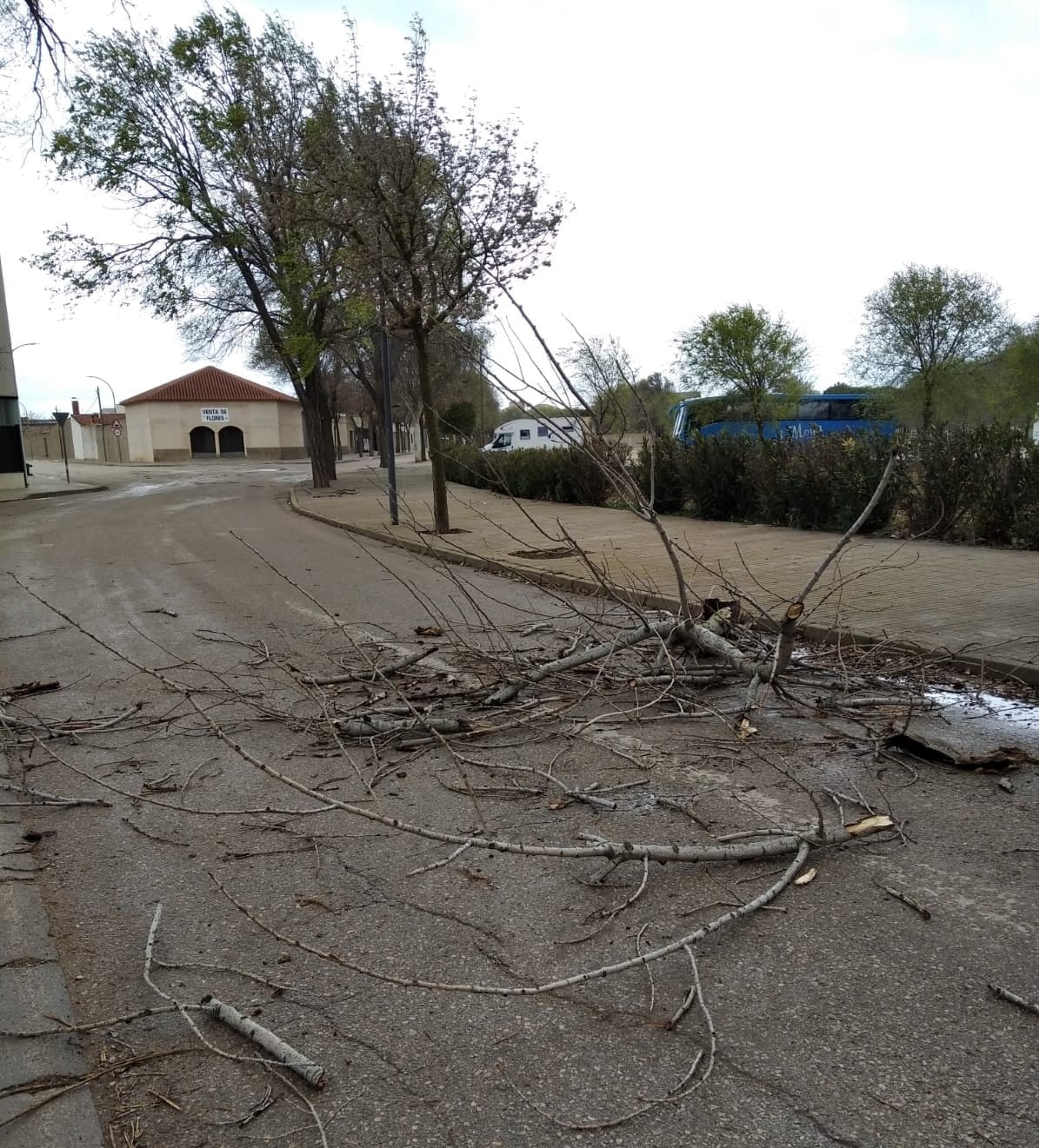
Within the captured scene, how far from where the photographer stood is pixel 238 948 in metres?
2.86

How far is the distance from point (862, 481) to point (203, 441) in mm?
63737

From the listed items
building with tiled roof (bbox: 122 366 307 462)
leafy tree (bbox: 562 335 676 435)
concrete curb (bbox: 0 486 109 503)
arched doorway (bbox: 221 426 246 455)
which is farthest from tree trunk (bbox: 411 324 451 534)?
arched doorway (bbox: 221 426 246 455)

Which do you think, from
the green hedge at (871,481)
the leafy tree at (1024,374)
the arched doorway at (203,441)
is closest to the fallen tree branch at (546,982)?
the green hedge at (871,481)

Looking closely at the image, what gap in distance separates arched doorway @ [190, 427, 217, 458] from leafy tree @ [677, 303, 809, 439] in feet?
128

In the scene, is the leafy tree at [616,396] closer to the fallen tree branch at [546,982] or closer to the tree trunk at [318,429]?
the fallen tree branch at [546,982]

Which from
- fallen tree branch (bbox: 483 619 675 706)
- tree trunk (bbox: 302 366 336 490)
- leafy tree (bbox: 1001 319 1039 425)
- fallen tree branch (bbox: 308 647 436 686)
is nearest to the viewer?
fallen tree branch (bbox: 483 619 675 706)

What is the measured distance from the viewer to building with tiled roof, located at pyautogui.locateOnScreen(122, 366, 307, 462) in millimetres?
67500

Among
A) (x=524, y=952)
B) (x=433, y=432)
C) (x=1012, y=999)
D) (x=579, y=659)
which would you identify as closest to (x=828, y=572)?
(x=579, y=659)

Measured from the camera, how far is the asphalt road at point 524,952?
2.13m

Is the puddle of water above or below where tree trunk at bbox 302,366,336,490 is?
below

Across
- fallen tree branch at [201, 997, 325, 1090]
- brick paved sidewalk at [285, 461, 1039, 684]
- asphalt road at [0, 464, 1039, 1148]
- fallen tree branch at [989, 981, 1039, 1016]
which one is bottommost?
asphalt road at [0, 464, 1039, 1148]

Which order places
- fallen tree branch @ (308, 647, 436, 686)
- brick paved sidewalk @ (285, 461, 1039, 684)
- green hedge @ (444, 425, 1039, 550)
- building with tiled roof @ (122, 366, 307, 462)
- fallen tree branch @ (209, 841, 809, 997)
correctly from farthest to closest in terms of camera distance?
building with tiled roof @ (122, 366, 307, 462)
green hedge @ (444, 425, 1039, 550)
brick paved sidewalk @ (285, 461, 1039, 684)
fallen tree branch @ (308, 647, 436, 686)
fallen tree branch @ (209, 841, 809, 997)

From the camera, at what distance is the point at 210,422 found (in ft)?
225

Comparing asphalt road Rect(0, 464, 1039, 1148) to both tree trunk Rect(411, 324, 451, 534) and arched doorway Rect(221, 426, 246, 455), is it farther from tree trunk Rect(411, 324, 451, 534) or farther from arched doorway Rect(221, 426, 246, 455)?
arched doorway Rect(221, 426, 246, 455)
